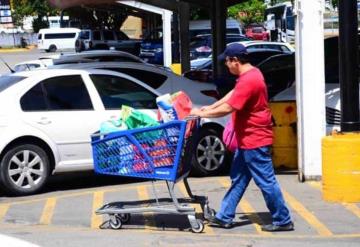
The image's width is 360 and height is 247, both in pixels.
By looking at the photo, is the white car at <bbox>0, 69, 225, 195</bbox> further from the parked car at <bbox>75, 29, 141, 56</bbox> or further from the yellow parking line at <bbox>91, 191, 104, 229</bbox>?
the parked car at <bbox>75, 29, 141, 56</bbox>

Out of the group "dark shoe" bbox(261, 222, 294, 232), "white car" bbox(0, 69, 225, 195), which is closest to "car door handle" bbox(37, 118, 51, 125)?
"white car" bbox(0, 69, 225, 195)

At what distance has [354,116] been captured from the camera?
313 inches

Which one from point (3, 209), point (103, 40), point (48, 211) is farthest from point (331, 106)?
point (103, 40)

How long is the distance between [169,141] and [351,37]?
2585mm

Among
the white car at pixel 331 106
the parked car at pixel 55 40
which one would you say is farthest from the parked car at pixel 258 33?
the white car at pixel 331 106

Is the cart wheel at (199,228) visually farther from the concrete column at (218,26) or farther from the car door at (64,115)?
the concrete column at (218,26)

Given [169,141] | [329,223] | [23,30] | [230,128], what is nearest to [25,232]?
[169,141]

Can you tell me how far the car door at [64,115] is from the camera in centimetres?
915

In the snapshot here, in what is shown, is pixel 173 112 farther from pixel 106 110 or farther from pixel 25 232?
pixel 106 110

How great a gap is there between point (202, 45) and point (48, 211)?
2556 centimetres

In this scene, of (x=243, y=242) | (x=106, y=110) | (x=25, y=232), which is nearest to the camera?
(x=243, y=242)

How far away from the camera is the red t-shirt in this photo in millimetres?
6594

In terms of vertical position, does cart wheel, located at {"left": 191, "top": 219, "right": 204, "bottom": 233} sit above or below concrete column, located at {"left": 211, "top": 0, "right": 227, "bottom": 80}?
below

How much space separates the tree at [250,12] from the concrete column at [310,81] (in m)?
57.2
